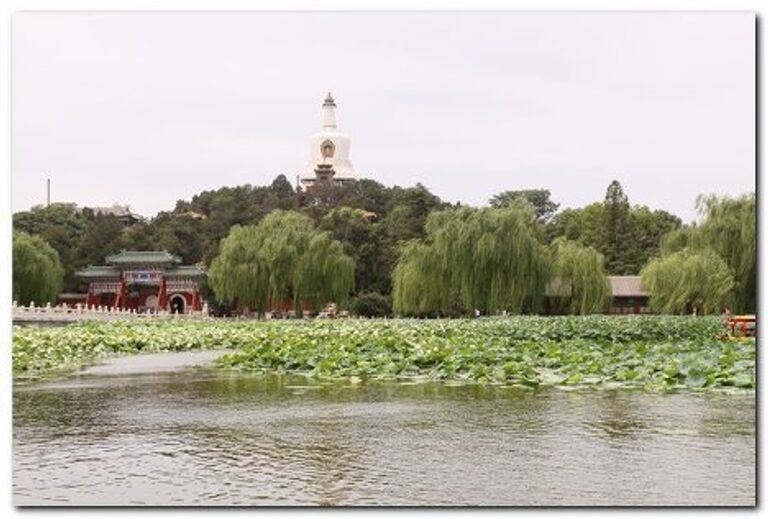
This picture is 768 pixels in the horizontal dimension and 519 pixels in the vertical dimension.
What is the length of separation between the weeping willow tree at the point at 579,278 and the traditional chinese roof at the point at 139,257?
10.2 meters

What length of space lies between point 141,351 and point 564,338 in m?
5.33

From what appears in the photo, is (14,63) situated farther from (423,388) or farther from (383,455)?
(423,388)

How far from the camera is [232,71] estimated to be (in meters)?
5.64

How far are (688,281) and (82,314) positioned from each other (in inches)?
412

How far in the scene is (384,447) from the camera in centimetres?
519

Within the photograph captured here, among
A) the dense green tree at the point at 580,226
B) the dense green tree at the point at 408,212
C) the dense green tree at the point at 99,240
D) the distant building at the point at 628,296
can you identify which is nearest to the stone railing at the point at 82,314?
the dense green tree at the point at 99,240

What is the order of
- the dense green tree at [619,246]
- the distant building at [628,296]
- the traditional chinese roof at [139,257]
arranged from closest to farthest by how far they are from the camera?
the traditional chinese roof at [139,257] → the dense green tree at [619,246] → the distant building at [628,296]

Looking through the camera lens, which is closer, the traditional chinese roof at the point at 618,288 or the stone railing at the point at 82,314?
the stone railing at the point at 82,314

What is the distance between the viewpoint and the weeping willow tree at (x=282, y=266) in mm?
12273

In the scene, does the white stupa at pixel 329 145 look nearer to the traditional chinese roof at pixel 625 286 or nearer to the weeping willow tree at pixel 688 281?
the weeping willow tree at pixel 688 281

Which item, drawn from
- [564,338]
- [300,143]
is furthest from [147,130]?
[564,338]

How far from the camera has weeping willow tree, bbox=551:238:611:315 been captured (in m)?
19.5

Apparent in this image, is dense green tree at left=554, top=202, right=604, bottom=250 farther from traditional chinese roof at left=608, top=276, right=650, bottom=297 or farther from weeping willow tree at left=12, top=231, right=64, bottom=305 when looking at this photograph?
weeping willow tree at left=12, top=231, right=64, bottom=305

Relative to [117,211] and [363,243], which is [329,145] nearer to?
[117,211]
